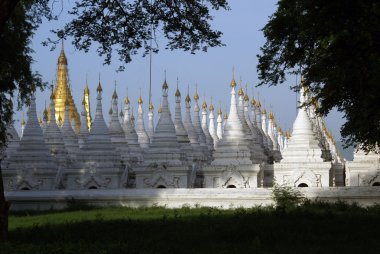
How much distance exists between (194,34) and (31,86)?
9609 mm

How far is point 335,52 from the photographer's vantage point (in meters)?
14.6

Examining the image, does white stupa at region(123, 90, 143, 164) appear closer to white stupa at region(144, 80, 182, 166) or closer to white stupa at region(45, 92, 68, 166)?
white stupa at region(45, 92, 68, 166)

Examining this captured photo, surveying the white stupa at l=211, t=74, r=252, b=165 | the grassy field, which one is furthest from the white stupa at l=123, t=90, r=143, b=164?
the grassy field

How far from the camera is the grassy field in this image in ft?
39.4

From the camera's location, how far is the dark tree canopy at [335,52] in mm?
13805

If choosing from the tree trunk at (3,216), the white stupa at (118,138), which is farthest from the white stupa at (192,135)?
the tree trunk at (3,216)

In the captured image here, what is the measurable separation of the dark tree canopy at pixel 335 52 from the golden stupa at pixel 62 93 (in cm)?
3482

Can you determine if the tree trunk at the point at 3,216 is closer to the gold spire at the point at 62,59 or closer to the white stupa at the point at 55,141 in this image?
the white stupa at the point at 55,141

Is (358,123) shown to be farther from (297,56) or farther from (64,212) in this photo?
(64,212)

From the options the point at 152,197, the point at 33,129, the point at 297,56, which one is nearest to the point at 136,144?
the point at 33,129

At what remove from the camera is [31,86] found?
2272cm

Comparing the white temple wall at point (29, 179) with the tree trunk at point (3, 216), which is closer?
the tree trunk at point (3, 216)

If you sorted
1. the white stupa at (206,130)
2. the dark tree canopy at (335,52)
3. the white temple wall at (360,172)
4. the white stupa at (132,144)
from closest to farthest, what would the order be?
the dark tree canopy at (335,52), the white temple wall at (360,172), the white stupa at (132,144), the white stupa at (206,130)

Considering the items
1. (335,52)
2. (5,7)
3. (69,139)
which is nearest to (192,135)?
(69,139)
